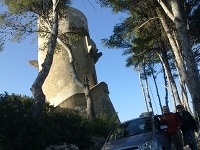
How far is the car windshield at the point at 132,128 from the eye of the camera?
32.2 feet

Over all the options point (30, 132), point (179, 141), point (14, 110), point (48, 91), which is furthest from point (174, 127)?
point (48, 91)

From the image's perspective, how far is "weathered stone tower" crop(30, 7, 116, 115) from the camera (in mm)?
24234

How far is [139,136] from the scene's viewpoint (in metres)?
9.27

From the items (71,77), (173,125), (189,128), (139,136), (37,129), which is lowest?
(139,136)

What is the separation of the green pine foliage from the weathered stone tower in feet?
31.6

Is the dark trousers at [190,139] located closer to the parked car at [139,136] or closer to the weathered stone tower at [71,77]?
the parked car at [139,136]

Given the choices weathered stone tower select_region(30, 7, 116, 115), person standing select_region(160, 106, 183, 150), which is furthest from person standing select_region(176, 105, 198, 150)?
weathered stone tower select_region(30, 7, 116, 115)

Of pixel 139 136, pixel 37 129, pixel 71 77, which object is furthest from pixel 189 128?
pixel 71 77

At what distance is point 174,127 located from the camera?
10.6 metres

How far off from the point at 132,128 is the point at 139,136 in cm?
88

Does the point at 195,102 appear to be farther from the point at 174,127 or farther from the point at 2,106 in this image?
the point at 2,106

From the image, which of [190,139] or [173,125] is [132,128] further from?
[190,139]

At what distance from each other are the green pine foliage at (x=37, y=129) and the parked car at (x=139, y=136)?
2693mm

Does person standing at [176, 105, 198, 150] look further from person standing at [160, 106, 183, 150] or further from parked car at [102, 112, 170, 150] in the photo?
parked car at [102, 112, 170, 150]
